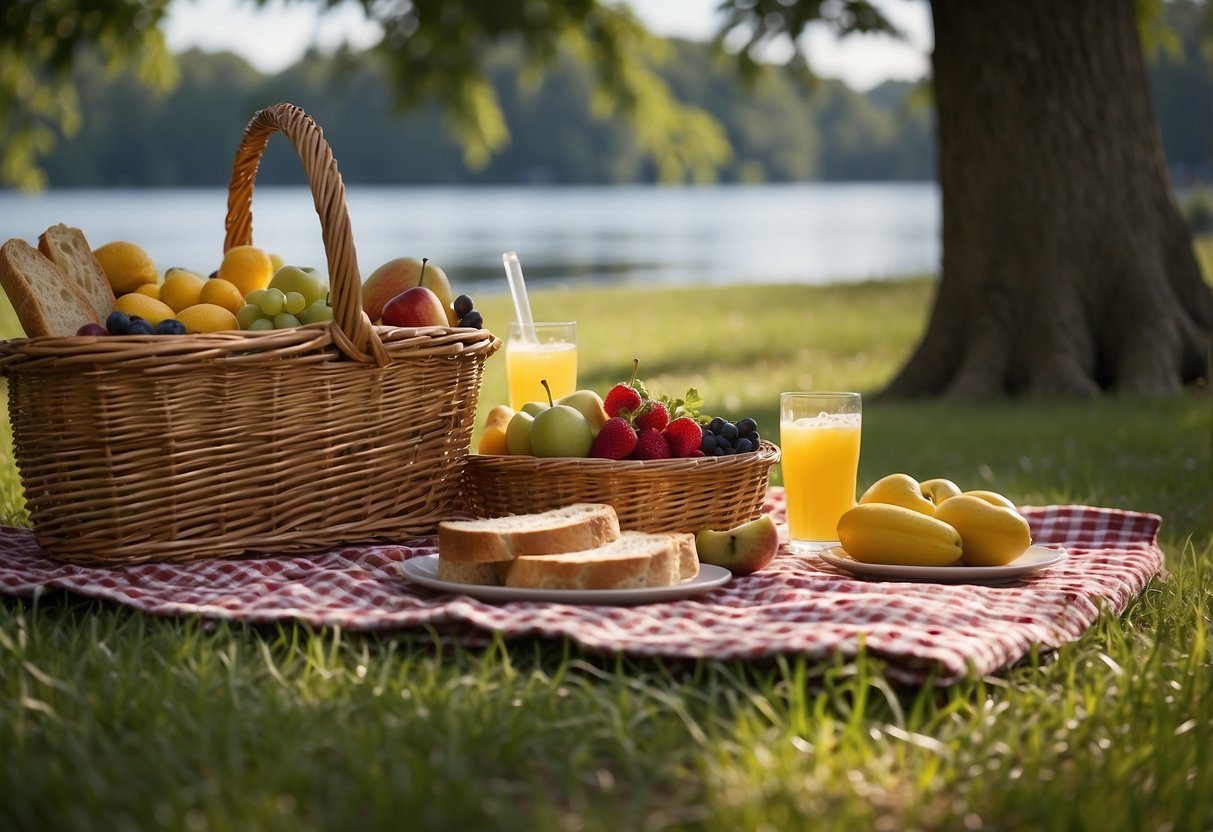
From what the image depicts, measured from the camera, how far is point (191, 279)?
304cm

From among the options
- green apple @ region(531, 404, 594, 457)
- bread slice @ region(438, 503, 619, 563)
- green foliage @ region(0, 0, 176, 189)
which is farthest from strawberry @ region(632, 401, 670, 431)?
green foliage @ region(0, 0, 176, 189)

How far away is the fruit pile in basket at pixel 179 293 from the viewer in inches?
111

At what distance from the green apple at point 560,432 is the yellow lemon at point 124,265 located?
3.33ft

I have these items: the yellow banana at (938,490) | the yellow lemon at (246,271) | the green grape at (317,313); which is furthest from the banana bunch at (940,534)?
the yellow lemon at (246,271)

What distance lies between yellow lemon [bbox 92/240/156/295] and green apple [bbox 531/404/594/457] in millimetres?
1016

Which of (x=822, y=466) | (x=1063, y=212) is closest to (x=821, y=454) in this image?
(x=822, y=466)

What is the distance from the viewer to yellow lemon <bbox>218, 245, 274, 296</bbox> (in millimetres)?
3170

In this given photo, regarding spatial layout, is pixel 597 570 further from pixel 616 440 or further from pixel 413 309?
pixel 413 309

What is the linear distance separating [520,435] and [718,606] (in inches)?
28.4

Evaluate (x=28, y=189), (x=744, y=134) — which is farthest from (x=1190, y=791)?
(x=744, y=134)

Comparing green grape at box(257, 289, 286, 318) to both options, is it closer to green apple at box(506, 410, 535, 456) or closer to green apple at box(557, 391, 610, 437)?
green apple at box(506, 410, 535, 456)

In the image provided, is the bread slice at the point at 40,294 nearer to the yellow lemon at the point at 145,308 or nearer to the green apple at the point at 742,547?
the yellow lemon at the point at 145,308

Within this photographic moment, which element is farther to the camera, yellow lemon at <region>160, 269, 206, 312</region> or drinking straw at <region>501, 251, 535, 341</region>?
drinking straw at <region>501, 251, 535, 341</region>

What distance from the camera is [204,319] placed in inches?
114
